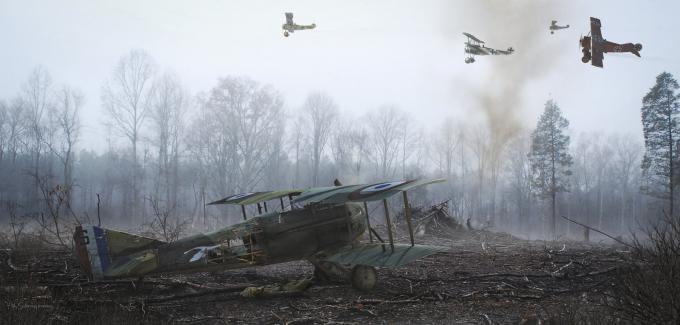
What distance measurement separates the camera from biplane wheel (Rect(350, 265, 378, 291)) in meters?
8.98

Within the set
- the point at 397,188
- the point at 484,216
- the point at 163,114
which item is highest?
the point at 163,114

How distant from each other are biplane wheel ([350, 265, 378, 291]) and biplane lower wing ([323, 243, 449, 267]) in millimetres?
244

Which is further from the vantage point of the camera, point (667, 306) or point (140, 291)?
point (140, 291)

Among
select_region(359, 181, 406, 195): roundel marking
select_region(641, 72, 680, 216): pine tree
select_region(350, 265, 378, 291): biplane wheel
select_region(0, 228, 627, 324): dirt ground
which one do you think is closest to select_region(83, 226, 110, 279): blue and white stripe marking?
select_region(0, 228, 627, 324): dirt ground

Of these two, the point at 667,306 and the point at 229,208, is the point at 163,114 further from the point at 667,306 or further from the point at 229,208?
the point at 667,306

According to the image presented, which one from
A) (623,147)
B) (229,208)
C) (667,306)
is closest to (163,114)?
(229,208)

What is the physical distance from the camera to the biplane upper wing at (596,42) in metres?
12.0

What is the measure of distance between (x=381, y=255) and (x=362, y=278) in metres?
0.63

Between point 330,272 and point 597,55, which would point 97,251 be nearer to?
Answer: point 330,272

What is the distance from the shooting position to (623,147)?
178 feet

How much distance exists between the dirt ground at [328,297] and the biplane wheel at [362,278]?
0.72ft

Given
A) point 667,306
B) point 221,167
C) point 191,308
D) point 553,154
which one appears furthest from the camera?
point 221,167

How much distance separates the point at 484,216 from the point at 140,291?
157 feet

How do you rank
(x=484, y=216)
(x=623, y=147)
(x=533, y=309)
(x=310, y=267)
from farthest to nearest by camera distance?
(x=623, y=147), (x=484, y=216), (x=310, y=267), (x=533, y=309)
